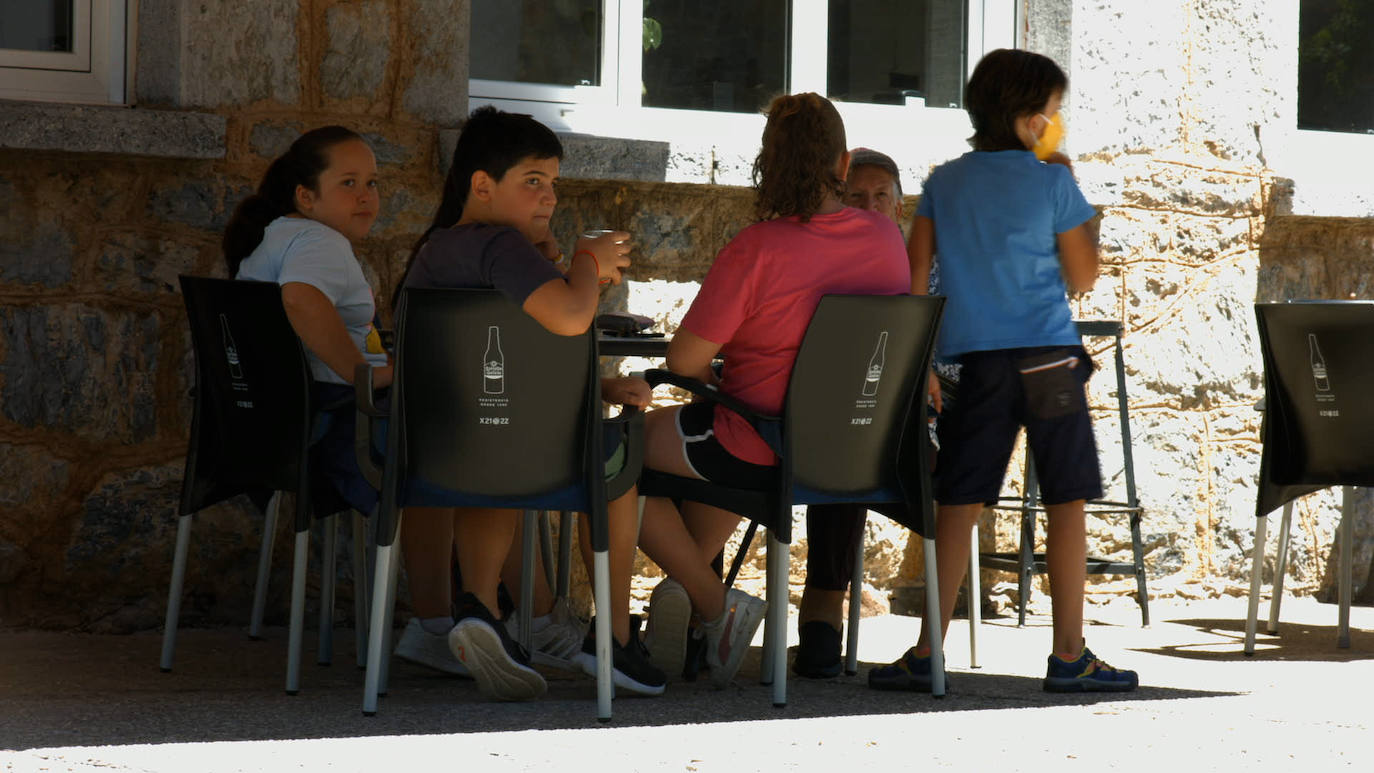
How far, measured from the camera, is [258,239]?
3910 mm

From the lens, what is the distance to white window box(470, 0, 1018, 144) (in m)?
5.02

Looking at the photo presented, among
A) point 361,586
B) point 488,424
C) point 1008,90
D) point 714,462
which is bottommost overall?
Answer: point 361,586

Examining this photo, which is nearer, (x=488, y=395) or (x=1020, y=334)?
(x=488, y=395)

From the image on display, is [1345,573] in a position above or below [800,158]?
below

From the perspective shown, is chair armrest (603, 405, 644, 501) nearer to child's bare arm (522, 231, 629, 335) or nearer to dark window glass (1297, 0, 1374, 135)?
child's bare arm (522, 231, 629, 335)

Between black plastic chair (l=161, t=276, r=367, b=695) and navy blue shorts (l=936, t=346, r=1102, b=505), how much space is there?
1397 millimetres

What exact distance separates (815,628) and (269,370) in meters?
1.37

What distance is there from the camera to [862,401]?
355cm

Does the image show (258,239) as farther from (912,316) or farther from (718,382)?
(912,316)

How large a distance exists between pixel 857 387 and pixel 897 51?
2.25 metres

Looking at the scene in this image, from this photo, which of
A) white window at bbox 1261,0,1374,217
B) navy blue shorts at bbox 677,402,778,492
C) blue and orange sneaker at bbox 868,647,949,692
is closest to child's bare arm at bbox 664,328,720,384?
navy blue shorts at bbox 677,402,778,492

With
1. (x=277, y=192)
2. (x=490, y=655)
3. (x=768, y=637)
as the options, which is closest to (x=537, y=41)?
(x=277, y=192)

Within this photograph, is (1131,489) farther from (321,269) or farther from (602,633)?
(321,269)

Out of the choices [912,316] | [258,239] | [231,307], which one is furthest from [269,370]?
[912,316]
